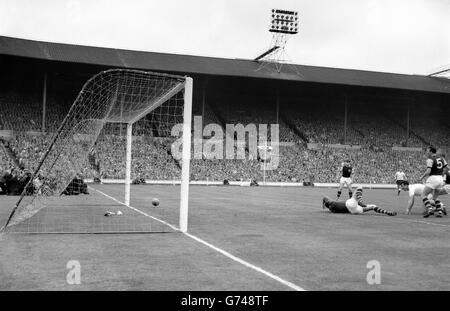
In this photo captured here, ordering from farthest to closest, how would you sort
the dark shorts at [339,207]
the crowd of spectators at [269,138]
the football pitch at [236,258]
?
the crowd of spectators at [269,138]
the dark shorts at [339,207]
the football pitch at [236,258]

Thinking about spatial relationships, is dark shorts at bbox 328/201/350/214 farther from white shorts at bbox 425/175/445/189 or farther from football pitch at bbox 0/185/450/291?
football pitch at bbox 0/185/450/291

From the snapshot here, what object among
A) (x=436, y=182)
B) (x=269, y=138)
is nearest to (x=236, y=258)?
(x=436, y=182)

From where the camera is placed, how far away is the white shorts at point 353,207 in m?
15.7

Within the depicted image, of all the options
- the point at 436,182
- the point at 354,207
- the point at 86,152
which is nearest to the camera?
the point at 436,182

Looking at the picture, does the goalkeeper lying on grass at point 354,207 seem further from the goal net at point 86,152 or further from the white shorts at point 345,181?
the white shorts at point 345,181

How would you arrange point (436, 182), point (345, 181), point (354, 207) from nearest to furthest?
point (436, 182)
point (354, 207)
point (345, 181)

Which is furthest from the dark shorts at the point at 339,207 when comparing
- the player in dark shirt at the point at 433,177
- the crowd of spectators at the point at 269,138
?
the crowd of spectators at the point at 269,138

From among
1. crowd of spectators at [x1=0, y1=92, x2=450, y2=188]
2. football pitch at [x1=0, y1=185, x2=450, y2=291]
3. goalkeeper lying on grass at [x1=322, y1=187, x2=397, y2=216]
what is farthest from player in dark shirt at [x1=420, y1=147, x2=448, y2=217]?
crowd of spectators at [x1=0, y1=92, x2=450, y2=188]

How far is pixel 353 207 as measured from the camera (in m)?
15.8

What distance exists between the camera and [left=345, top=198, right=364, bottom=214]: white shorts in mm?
15734

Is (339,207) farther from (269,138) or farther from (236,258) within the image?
(269,138)

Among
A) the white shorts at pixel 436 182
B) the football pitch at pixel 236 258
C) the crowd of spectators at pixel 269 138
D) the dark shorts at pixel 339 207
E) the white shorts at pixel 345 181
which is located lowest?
the football pitch at pixel 236 258
